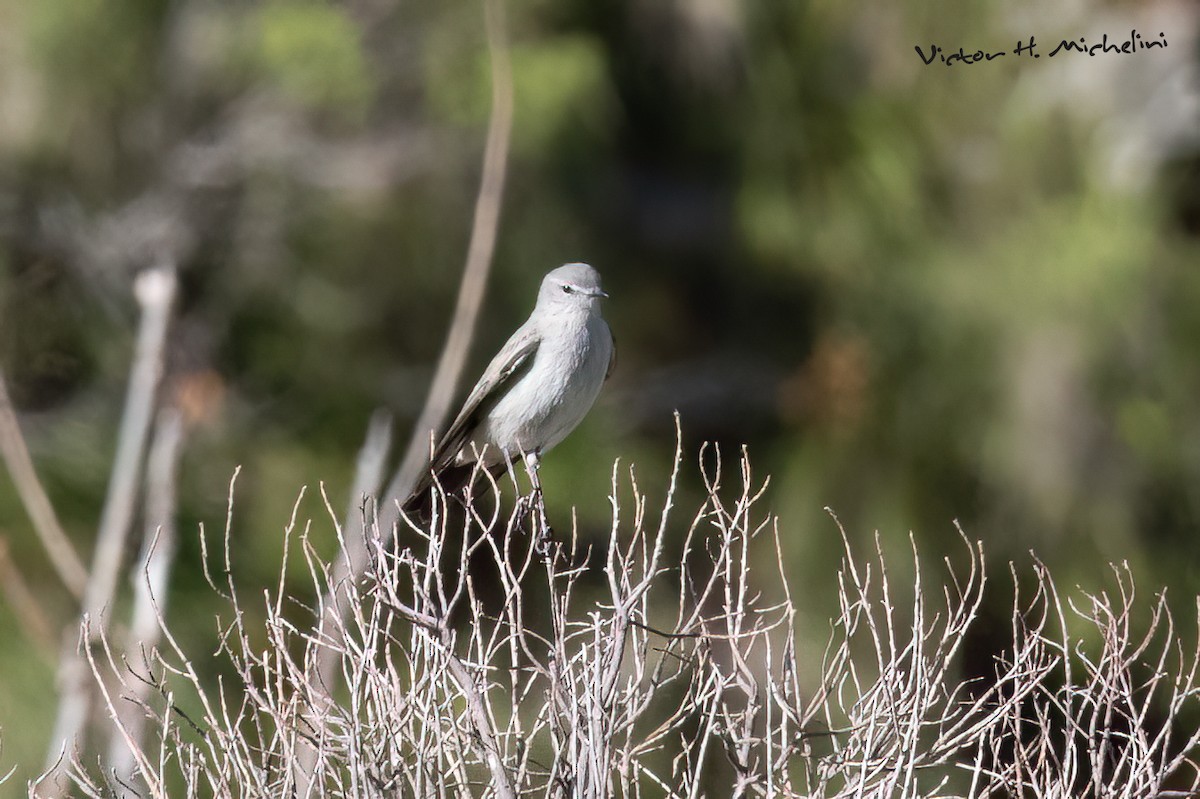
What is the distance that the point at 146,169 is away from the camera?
550 centimetres

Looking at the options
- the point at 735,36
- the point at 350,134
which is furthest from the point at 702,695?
the point at 735,36

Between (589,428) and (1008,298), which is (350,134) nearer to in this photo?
(589,428)

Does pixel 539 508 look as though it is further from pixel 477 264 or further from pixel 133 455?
pixel 477 264

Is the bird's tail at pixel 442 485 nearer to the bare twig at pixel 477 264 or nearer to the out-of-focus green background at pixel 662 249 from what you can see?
the bare twig at pixel 477 264

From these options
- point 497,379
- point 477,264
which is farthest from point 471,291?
point 497,379

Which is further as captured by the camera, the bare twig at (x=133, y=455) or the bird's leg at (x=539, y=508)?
the bare twig at (x=133, y=455)

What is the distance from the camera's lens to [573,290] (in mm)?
4332

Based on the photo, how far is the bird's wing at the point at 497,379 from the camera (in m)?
4.30

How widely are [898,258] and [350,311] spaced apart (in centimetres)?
220

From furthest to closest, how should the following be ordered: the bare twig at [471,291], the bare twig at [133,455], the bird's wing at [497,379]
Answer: the bare twig at [471,291], the bird's wing at [497,379], the bare twig at [133,455]
